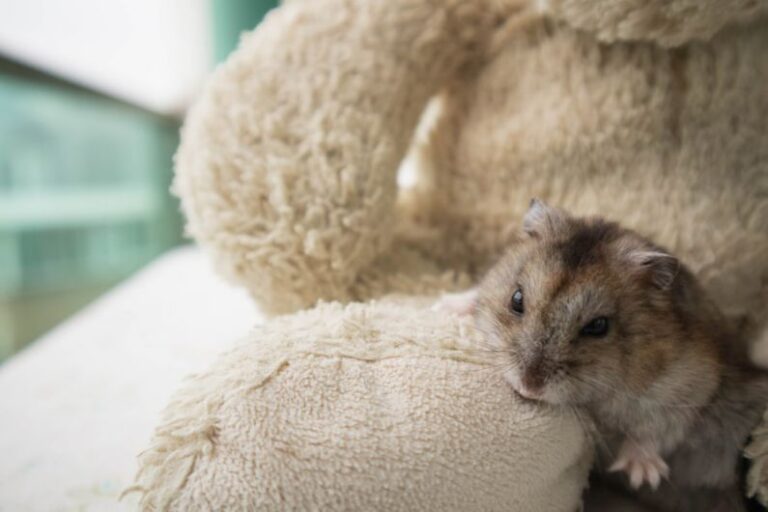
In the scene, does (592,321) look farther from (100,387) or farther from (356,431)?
(100,387)

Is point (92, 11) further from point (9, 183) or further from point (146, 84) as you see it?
point (9, 183)

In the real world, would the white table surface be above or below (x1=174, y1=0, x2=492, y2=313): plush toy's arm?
below

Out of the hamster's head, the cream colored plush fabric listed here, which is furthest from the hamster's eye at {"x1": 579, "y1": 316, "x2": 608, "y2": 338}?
the cream colored plush fabric

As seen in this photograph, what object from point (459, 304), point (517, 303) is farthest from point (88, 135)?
point (517, 303)

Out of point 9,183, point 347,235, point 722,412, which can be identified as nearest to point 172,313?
point 9,183

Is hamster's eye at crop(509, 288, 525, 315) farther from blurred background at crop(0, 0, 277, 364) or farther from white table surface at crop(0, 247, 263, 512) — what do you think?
blurred background at crop(0, 0, 277, 364)

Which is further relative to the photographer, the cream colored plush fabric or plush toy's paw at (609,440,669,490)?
plush toy's paw at (609,440,669,490)

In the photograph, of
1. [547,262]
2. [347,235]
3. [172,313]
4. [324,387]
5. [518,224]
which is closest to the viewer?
[324,387]
